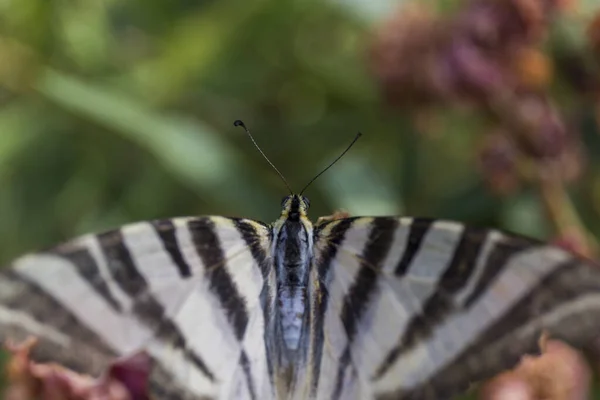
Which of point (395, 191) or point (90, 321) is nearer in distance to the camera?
point (90, 321)

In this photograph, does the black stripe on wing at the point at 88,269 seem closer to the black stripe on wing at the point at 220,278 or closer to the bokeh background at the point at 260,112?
the black stripe on wing at the point at 220,278

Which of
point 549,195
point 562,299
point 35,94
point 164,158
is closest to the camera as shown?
point 562,299

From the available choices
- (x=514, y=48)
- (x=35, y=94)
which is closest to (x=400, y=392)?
(x=514, y=48)

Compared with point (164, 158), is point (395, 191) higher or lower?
Answer: lower

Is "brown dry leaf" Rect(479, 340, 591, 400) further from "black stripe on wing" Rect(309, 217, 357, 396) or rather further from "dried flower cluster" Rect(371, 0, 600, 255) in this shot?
"black stripe on wing" Rect(309, 217, 357, 396)

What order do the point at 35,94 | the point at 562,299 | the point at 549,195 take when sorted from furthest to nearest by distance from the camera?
1. the point at 35,94
2. the point at 549,195
3. the point at 562,299

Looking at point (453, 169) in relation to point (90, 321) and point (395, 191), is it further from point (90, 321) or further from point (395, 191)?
point (90, 321)

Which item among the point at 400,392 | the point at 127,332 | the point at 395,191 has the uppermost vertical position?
the point at 395,191

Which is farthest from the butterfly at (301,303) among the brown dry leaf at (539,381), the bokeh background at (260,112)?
the bokeh background at (260,112)
